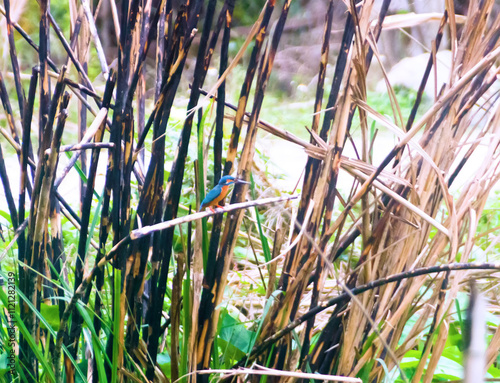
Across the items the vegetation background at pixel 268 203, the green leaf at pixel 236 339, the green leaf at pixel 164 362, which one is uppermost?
the vegetation background at pixel 268 203

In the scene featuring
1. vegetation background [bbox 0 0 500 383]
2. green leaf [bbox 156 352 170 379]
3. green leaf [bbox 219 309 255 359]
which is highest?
vegetation background [bbox 0 0 500 383]

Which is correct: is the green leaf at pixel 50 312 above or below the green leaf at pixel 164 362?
above

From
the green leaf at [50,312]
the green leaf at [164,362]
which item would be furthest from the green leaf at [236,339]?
the green leaf at [50,312]

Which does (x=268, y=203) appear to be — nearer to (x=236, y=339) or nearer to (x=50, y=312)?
(x=236, y=339)

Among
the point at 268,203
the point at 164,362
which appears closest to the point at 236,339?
the point at 164,362

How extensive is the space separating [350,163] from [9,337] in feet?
1.50

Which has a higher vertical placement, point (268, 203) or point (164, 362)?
point (268, 203)

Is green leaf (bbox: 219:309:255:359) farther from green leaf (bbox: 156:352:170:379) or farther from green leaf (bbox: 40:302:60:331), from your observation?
green leaf (bbox: 40:302:60:331)

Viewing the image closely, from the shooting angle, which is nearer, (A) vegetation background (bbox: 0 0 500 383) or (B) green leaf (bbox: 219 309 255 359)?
(A) vegetation background (bbox: 0 0 500 383)

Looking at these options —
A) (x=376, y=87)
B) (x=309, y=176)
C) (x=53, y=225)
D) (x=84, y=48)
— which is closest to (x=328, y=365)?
(x=309, y=176)

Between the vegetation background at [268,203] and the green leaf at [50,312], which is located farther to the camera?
the green leaf at [50,312]

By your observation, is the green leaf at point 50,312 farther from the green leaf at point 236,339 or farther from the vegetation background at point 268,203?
the green leaf at point 236,339

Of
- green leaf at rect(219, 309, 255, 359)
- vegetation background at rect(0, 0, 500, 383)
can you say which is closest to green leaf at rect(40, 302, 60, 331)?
vegetation background at rect(0, 0, 500, 383)

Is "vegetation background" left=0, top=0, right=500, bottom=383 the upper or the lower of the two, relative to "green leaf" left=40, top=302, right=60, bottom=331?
upper
